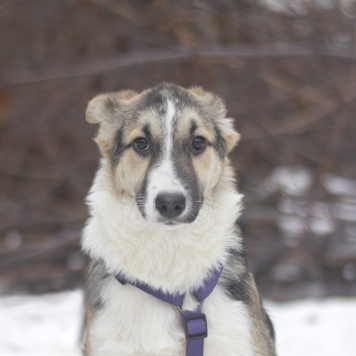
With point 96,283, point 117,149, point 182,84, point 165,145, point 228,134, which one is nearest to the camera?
point 165,145

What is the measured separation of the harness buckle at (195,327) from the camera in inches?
140

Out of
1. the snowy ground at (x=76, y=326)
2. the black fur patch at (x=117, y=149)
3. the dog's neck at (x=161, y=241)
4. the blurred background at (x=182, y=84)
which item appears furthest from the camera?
the blurred background at (x=182, y=84)

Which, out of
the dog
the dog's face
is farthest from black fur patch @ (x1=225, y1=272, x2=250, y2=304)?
the dog's face

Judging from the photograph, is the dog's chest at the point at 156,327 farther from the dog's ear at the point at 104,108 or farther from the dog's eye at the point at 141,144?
the dog's ear at the point at 104,108

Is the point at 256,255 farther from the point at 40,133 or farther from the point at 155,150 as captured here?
the point at 155,150

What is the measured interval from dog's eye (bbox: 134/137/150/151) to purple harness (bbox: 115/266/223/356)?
2.08 ft

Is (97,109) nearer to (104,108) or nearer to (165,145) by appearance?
(104,108)

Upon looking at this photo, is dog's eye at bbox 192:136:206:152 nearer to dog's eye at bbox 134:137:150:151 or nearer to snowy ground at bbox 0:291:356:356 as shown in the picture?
A: dog's eye at bbox 134:137:150:151

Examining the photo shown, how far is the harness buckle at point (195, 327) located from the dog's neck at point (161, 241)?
0.57 feet

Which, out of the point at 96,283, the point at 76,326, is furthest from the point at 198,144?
the point at 76,326

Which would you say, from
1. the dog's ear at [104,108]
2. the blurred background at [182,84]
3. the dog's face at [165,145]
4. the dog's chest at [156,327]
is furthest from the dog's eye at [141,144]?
the blurred background at [182,84]

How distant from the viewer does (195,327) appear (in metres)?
3.58

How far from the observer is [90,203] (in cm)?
394

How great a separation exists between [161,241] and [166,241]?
0.08 ft
